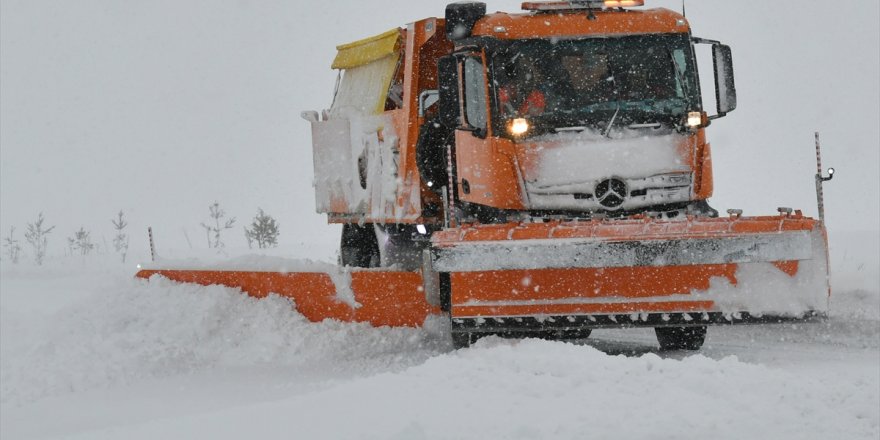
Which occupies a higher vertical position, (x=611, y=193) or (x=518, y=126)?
(x=518, y=126)

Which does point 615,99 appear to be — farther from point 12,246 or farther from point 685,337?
point 12,246

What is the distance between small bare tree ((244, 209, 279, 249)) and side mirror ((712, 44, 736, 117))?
73.0 ft

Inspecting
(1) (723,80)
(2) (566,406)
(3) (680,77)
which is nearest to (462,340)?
(3) (680,77)

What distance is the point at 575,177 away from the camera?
30.9 ft

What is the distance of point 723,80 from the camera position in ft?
32.9

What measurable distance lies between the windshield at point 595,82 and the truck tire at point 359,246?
12.3ft

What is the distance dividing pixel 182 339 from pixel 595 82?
12.5 ft

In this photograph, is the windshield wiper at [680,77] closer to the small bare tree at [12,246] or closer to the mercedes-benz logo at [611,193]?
the mercedes-benz logo at [611,193]

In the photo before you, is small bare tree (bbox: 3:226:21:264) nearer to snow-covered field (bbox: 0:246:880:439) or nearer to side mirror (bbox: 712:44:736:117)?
snow-covered field (bbox: 0:246:880:439)

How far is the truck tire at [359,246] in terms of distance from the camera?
1328cm

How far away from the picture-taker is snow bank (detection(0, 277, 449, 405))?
878 centimetres

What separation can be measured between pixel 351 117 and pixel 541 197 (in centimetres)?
413

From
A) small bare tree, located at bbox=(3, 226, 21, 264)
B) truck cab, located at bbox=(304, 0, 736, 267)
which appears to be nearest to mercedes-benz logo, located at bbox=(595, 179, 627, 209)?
truck cab, located at bbox=(304, 0, 736, 267)

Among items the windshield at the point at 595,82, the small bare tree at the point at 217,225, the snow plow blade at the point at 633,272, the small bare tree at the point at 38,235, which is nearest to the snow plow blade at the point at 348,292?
Result: the snow plow blade at the point at 633,272
